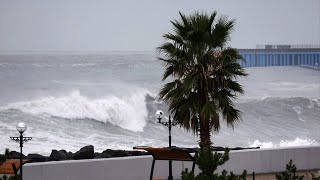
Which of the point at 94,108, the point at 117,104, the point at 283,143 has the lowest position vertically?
the point at 283,143

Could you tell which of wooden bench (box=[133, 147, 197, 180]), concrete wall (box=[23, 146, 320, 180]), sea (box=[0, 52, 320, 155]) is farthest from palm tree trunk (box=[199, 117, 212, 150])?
sea (box=[0, 52, 320, 155])

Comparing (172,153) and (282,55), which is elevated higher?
(282,55)

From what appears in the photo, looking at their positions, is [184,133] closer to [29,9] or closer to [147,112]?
[147,112]

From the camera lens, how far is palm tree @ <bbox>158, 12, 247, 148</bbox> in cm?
1005

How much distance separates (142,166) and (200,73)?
1576mm

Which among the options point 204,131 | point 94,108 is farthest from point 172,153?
point 94,108

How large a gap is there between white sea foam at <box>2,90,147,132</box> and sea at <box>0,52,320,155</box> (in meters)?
0.03

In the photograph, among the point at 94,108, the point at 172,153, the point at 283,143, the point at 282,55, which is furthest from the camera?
the point at 282,55

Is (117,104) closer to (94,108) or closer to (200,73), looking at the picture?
(94,108)

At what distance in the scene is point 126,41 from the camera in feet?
89.2

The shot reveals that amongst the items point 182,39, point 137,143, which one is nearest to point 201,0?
point 137,143

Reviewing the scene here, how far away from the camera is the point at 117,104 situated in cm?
2328

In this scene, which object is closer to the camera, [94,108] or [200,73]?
[200,73]

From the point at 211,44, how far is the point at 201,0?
57.9 ft
